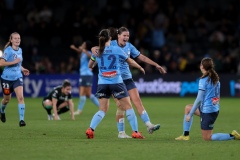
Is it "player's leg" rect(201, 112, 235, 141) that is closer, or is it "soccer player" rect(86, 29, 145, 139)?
"player's leg" rect(201, 112, 235, 141)

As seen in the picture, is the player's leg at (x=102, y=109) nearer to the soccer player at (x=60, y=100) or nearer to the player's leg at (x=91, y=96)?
the soccer player at (x=60, y=100)

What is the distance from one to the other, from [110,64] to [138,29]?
21118mm

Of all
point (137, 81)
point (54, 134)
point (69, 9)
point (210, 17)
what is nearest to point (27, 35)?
point (69, 9)

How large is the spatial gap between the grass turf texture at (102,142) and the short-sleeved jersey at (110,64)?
118 cm

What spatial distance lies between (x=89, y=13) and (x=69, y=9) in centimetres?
104

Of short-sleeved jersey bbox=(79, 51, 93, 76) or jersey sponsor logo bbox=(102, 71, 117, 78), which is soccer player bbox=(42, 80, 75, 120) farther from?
jersey sponsor logo bbox=(102, 71, 117, 78)

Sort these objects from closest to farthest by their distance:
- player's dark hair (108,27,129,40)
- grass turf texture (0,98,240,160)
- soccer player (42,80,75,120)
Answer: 1. grass turf texture (0,98,240,160)
2. player's dark hair (108,27,129,40)
3. soccer player (42,80,75,120)

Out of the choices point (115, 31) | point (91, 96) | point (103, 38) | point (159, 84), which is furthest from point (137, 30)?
point (103, 38)

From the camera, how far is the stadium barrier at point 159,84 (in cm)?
3064

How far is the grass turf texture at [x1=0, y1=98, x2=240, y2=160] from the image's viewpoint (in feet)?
35.3

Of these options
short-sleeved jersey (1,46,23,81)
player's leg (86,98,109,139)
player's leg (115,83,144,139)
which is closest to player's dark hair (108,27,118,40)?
player's leg (115,83,144,139)

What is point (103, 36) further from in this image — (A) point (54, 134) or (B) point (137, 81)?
(B) point (137, 81)

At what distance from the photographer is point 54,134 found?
14562mm

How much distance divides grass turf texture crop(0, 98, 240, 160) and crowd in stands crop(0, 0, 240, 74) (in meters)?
12.3
